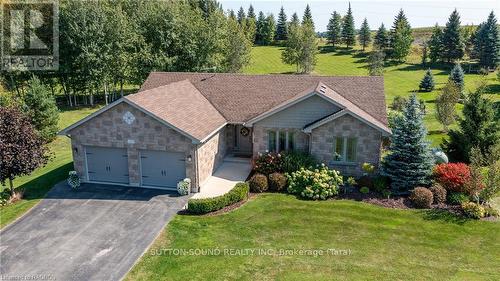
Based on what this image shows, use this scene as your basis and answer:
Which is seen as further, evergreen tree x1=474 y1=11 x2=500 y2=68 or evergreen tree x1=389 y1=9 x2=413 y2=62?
evergreen tree x1=389 y1=9 x2=413 y2=62

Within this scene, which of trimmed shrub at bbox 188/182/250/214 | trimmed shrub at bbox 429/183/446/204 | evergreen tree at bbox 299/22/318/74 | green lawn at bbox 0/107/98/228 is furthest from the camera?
evergreen tree at bbox 299/22/318/74

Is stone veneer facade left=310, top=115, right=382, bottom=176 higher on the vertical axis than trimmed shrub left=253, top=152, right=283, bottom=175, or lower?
higher

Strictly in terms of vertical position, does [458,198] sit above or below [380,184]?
below

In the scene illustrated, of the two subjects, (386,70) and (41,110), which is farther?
(386,70)

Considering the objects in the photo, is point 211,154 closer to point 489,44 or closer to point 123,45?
point 123,45

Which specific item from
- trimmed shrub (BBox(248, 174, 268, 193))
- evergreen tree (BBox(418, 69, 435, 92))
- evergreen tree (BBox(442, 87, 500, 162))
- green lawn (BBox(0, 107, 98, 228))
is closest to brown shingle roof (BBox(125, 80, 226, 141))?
trimmed shrub (BBox(248, 174, 268, 193))

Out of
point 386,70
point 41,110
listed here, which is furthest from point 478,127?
point 386,70

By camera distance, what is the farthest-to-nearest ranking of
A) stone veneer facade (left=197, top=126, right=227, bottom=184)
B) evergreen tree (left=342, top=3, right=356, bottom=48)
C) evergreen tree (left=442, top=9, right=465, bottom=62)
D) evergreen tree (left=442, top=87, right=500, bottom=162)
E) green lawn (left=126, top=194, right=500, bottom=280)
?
evergreen tree (left=342, top=3, right=356, bottom=48) < evergreen tree (left=442, top=9, right=465, bottom=62) < evergreen tree (left=442, top=87, right=500, bottom=162) < stone veneer facade (left=197, top=126, right=227, bottom=184) < green lawn (left=126, top=194, right=500, bottom=280)

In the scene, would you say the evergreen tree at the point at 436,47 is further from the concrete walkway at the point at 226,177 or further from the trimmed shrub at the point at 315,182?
the trimmed shrub at the point at 315,182

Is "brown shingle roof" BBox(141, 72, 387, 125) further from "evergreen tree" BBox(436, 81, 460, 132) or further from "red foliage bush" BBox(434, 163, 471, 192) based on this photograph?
"evergreen tree" BBox(436, 81, 460, 132)
